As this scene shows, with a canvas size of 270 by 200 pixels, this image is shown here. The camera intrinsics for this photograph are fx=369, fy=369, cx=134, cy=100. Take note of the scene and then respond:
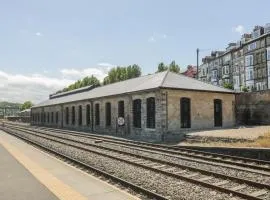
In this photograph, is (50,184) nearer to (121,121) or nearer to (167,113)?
(167,113)

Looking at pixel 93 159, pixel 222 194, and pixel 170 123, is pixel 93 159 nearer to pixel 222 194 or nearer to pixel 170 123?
pixel 222 194

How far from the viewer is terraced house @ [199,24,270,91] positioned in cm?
5794

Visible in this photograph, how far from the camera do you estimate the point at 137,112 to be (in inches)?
1096

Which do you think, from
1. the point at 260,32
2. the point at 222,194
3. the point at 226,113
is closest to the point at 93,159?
the point at 222,194

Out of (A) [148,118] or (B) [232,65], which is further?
(B) [232,65]

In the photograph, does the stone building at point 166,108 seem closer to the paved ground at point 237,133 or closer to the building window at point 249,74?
the paved ground at point 237,133

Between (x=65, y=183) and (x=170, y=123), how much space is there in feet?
52.4

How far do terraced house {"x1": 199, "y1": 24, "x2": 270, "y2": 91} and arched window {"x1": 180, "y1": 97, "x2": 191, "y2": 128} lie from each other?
26025mm

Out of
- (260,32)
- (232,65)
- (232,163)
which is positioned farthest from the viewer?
(232,65)

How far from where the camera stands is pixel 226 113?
94.5 ft

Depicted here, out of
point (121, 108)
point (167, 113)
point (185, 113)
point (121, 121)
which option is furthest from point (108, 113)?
point (167, 113)

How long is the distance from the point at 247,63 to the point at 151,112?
41.7 metres

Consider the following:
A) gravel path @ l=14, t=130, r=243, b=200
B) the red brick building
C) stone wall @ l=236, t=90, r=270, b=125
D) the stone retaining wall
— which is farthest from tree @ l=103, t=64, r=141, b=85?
gravel path @ l=14, t=130, r=243, b=200

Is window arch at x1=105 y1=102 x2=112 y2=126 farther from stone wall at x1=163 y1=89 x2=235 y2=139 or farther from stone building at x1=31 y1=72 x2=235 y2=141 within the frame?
stone wall at x1=163 y1=89 x2=235 y2=139
